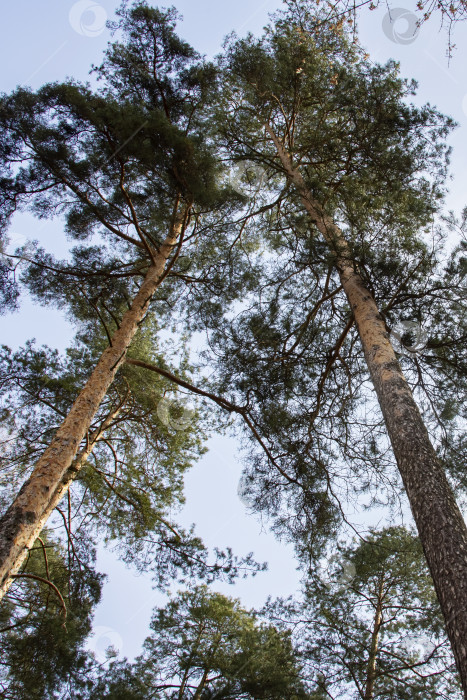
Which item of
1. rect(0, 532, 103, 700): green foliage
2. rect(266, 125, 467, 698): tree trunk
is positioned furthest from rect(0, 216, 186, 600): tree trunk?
rect(266, 125, 467, 698): tree trunk

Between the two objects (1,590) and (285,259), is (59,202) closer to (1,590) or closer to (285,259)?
(285,259)

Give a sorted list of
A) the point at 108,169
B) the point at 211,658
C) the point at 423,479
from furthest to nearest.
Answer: the point at 211,658, the point at 108,169, the point at 423,479

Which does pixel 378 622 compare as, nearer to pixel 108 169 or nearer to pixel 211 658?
pixel 211 658

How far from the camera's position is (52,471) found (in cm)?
403

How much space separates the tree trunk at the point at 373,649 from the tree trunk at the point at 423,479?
15.6 feet

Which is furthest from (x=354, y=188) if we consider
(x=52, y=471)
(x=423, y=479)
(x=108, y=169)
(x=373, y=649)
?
(x=373, y=649)

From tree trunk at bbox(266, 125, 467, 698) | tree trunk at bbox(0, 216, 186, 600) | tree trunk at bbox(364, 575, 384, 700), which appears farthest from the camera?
tree trunk at bbox(364, 575, 384, 700)

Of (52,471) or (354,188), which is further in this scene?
(354,188)

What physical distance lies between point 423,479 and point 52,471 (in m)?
3.23

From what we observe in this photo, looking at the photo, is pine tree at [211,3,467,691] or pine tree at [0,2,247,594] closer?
pine tree at [211,3,467,691]

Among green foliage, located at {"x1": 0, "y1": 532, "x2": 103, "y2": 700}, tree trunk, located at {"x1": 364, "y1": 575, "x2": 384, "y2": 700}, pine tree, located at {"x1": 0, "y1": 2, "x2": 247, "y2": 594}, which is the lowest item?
green foliage, located at {"x1": 0, "y1": 532, "x2": 103, "y2": 700}

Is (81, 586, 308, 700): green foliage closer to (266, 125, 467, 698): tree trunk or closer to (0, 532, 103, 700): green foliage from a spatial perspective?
(0, 532, 103, 700): green foliage

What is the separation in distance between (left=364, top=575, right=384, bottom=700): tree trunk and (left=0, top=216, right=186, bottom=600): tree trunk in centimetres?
528

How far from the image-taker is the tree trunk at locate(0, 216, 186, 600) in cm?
341
